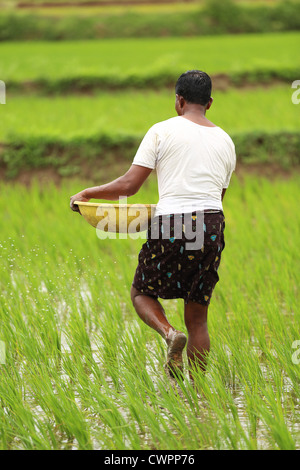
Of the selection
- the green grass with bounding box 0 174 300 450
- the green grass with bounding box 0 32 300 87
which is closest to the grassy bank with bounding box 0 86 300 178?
the green grass with bounding box 0 32 300 87

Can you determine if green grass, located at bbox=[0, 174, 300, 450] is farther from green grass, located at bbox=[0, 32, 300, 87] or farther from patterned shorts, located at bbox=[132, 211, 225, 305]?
green grass, located at bbox=[0, 32, 300, 87]

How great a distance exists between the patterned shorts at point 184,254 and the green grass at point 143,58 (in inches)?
391

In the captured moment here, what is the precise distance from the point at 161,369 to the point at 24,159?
5.38 meters

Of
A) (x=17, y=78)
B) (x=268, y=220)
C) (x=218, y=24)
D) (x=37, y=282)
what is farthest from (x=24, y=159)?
(x=218, y=24)

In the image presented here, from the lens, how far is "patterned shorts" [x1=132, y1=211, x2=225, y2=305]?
9.42ft

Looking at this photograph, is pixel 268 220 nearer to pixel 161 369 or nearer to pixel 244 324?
pixel 244 324

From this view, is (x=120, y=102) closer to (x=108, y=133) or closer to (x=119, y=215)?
(x=108, y=133)

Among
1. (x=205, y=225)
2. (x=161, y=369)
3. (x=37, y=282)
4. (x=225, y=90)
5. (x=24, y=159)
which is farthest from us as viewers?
(x=225, y=90)

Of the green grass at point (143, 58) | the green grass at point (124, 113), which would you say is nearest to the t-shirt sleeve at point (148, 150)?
the green grass at point (124, 113)

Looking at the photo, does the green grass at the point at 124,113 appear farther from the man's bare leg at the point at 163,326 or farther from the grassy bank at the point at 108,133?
the man's bare leg at the point at 163,326

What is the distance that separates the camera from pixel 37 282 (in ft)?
14.0

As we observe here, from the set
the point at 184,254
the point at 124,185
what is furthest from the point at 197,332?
the point at 124,185

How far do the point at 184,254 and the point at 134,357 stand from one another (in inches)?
24.7

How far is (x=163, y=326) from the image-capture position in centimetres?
293
